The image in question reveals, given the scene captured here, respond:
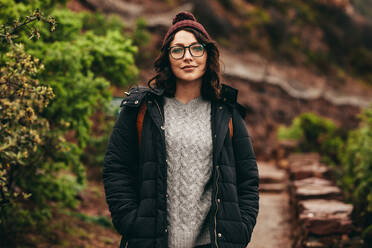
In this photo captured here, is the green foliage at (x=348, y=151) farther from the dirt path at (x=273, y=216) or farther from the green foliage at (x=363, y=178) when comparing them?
the dirt path at (x=273, y=216)

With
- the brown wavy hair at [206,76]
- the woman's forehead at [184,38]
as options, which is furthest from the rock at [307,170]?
the woman's forehead at [184,38]

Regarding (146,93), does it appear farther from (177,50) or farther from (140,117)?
(177,50)

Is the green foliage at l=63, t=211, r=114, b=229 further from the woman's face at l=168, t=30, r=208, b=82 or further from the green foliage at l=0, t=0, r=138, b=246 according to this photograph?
the woman's face at l=168, t=30, r=208, b=82

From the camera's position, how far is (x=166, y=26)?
56.8 ft

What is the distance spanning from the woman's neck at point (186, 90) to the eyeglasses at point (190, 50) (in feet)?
0.61

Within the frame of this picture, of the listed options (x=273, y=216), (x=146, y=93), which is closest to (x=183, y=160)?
(x=146, y=93)

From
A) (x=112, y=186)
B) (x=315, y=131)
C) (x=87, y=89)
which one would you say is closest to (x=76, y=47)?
(x=87, y=89)

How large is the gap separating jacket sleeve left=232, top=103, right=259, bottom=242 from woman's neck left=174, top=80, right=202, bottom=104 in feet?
1.12

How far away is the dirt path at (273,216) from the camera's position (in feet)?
18.8

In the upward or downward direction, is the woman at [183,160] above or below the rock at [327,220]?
above

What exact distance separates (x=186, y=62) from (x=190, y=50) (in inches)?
3.2

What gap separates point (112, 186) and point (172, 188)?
0.35 m

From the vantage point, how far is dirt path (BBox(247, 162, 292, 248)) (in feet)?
18.8

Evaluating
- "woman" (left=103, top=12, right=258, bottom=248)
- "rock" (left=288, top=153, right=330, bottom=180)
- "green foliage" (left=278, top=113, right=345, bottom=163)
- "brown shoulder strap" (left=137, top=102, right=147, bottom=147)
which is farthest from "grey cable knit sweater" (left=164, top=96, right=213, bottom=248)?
"green foliage" (left=278, top=113, right=345, bottom=163)
